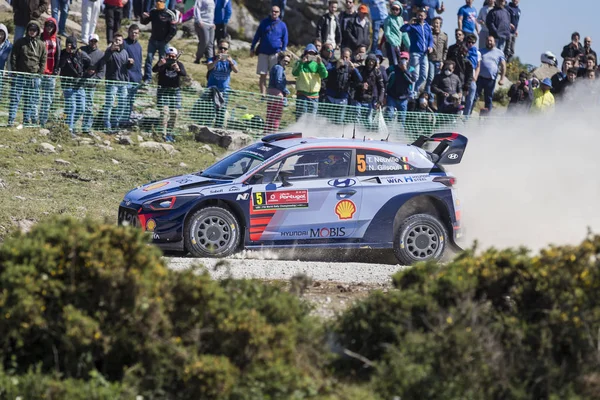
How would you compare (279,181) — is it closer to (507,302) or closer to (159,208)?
(159,208)

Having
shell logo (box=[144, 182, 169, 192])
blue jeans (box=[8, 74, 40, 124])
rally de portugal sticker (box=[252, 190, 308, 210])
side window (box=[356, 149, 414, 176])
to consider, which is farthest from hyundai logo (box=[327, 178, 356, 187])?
blue jeans (box=[8, 74, 40, 124])

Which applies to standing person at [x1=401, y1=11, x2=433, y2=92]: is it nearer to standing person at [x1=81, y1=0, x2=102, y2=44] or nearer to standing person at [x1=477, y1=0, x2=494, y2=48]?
standing person at [x1=477, y1=0, x2=494, y2=48]

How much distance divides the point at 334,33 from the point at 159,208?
39.0 feet

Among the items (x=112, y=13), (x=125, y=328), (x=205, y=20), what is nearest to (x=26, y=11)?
(x=112, y=13)

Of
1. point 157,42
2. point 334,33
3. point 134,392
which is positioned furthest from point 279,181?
point 334,33

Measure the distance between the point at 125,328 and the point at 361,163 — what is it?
7.14 m

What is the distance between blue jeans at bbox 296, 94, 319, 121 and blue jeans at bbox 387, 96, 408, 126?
5.50 feet

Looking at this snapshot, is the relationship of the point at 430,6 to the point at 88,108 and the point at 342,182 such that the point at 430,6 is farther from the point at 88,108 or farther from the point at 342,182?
the point at 342,182

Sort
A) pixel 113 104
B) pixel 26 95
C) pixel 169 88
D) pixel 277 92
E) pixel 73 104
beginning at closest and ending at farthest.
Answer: pixel 26 95 < pixel 73 104 < pixel 113 104 < pixel 169 88 < pixel 277 92

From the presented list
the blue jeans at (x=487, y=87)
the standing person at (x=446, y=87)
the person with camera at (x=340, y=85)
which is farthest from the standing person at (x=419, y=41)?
the person with camera at (x=340, y=85)

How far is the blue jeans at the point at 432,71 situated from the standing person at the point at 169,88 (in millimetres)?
6238

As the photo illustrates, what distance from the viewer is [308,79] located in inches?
842

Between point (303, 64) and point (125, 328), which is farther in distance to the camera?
point (303, 64)

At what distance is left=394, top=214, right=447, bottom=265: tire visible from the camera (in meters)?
14.6
